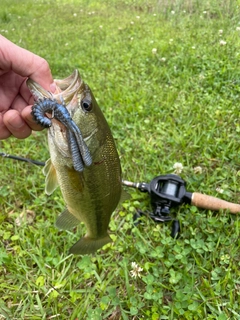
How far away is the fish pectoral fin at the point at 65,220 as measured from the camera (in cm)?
181

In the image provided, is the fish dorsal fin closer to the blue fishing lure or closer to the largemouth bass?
the largemouth bass

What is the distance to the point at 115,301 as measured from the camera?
2.05 metres

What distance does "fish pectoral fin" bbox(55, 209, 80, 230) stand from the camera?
1.81 m

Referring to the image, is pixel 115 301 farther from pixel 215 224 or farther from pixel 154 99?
pixel 154 99

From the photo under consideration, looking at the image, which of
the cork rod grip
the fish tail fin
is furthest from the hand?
the cork rod grip

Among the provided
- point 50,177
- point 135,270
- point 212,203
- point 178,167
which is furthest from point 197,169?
point 50,177

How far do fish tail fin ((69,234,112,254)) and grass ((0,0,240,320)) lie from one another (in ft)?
1.18

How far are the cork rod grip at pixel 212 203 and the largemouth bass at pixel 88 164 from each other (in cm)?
98

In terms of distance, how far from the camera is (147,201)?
107 inches

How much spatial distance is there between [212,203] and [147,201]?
53 cm

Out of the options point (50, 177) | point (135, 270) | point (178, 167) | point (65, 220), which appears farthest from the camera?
point (178, 167)

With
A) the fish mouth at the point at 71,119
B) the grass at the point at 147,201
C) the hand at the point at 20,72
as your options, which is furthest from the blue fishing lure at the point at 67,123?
the grass at the point at 147,201

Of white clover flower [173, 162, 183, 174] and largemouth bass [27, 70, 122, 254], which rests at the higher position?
largemouth bass [27, 70, 122, 254]

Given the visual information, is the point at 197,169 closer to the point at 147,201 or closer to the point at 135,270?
the point at 147,201
